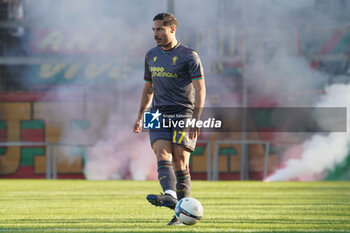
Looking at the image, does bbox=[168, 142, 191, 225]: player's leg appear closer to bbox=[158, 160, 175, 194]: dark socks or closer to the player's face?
bbox=[158, 160, 175, 194]: dark socks

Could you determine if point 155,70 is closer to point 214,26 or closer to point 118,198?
point 118,198

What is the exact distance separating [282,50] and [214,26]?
172cm

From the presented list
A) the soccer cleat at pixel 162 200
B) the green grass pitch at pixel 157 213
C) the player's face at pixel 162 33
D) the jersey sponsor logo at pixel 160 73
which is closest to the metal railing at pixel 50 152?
the green grass pitch at pixel 157 213

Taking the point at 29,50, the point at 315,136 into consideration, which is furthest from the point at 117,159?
the point at 315,136

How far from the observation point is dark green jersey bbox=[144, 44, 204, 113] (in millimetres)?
4785

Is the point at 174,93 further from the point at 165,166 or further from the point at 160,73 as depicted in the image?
the point at 165,166

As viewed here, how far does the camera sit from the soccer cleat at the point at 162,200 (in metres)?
4.45

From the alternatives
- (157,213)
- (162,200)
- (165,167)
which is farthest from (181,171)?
(157,213)

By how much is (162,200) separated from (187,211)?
0.17 meters

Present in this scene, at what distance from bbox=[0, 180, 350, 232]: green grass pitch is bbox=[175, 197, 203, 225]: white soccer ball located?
0.20ft

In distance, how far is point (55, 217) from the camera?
5.54 m

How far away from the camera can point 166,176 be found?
15.5 ft

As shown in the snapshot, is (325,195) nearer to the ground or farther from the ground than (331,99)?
nearer to the ground

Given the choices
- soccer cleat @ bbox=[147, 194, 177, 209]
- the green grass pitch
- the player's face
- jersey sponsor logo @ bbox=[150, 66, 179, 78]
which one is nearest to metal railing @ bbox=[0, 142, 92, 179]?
the green grass pitch
